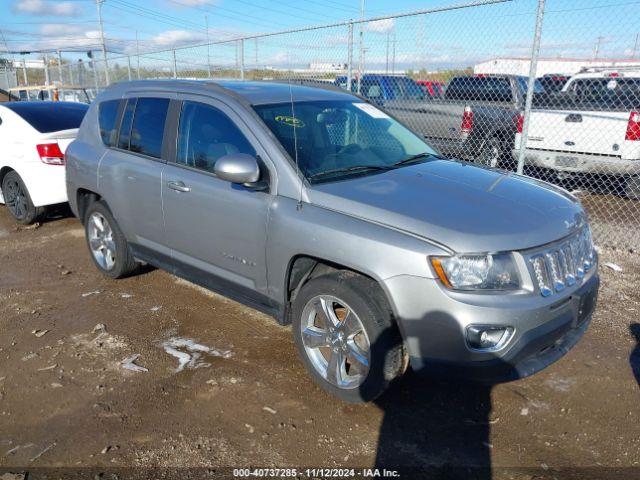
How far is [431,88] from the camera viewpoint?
9773 millimetres

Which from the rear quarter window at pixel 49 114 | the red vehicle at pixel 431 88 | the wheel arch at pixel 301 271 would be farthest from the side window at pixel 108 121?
the red vehicle at pixel 431 88

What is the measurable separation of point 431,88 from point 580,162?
3.17 m

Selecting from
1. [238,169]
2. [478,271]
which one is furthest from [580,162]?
[238,169]

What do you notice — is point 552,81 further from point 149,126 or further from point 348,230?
point 348,230

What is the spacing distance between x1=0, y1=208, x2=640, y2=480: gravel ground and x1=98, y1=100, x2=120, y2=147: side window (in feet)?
5.03

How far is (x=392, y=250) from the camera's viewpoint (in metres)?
2.68

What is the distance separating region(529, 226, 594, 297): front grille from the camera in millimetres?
2723

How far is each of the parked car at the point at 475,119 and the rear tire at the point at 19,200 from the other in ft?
18.5

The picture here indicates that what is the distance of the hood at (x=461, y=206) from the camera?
2678 millimetres

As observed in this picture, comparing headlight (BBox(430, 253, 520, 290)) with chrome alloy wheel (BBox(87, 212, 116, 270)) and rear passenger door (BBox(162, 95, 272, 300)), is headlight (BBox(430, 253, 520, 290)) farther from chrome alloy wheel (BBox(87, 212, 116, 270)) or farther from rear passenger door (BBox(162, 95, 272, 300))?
chrome alloy wheel (BBox(87, 212, 116, 270))

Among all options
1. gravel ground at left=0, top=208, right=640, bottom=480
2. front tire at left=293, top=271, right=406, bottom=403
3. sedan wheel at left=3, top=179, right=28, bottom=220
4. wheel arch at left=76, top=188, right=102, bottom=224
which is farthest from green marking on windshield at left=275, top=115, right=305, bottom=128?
sedan wheel at left=3, top=179, right=28, bottom=220

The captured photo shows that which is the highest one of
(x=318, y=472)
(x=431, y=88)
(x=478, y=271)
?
(x=431, y=88)

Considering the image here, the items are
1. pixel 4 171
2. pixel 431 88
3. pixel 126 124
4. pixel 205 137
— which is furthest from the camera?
pixel 431 88

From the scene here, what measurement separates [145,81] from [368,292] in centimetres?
300
